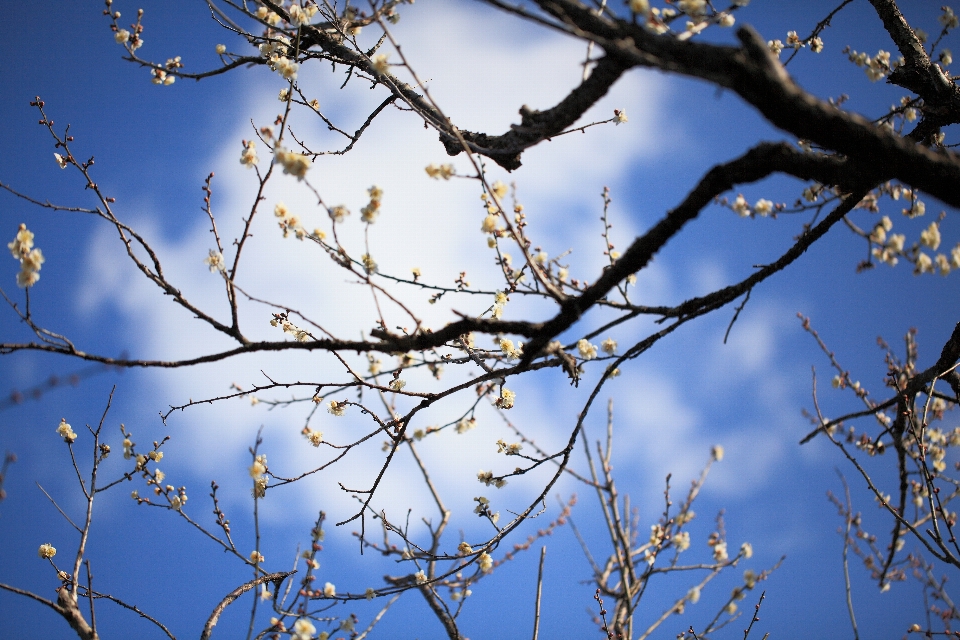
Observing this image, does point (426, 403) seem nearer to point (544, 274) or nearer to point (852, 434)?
point (544, 274)

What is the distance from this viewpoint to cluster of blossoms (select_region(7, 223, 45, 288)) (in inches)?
66.7

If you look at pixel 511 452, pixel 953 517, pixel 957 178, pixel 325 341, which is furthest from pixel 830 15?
pixel 953 517

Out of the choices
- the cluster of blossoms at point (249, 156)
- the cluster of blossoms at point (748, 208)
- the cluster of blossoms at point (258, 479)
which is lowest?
the cluster of blossoms at point (258, 479)

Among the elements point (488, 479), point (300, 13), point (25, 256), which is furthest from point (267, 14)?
point (488, 479)

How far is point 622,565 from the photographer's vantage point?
3531mm

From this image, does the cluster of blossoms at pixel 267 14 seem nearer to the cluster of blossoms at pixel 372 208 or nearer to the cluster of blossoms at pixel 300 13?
the cluster of blossoms at pixel 300 13

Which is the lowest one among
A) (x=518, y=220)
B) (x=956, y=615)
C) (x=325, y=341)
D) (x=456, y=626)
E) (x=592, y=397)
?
(x=956, y=615)

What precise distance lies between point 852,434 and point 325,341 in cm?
414

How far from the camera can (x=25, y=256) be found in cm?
171

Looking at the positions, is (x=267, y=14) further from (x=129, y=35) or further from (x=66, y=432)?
(x=66, y=432)

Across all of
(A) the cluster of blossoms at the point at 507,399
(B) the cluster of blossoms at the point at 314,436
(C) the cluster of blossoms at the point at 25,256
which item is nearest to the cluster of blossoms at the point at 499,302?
(A) the cluster of blossoms at the point at 507,399

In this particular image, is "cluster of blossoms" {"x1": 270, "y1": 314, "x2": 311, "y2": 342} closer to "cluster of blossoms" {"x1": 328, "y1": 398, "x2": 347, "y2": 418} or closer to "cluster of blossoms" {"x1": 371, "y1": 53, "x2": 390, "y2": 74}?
"cluster of blossoms" {"x1": 328, "y1": 398, "x2": 347, "y2": 418}

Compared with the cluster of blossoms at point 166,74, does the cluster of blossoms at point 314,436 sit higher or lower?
lower

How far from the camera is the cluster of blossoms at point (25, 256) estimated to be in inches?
66.7
